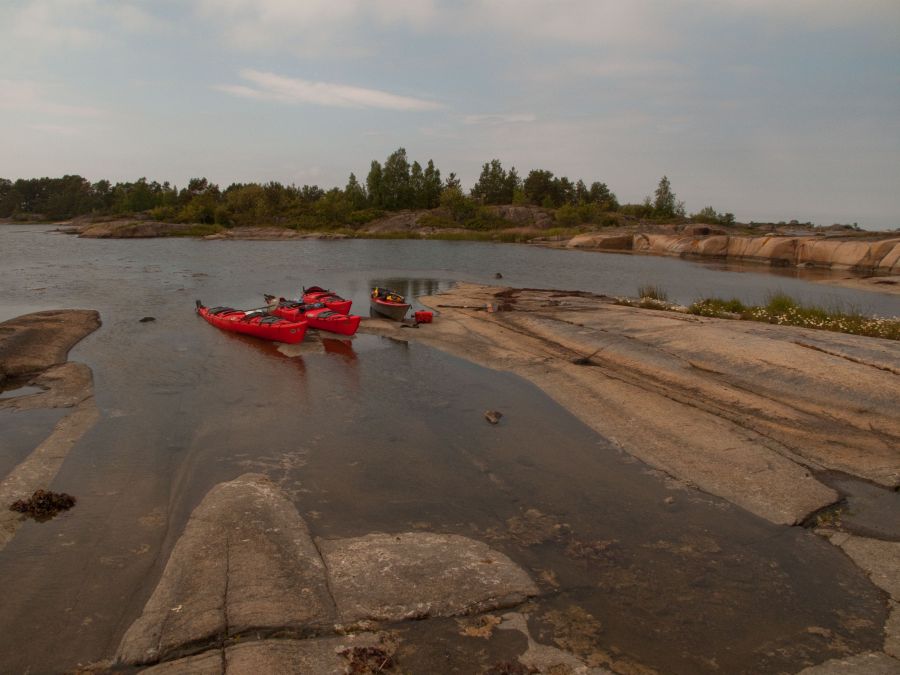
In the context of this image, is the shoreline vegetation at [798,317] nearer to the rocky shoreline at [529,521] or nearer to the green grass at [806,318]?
the green grass at [806,318]

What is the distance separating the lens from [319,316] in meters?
32.0

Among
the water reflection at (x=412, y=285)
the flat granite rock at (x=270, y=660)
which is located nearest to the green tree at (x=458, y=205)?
the water reflection at (x=412, y=285)

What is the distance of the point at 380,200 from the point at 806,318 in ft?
463

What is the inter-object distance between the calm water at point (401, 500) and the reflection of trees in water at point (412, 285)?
68.1ft

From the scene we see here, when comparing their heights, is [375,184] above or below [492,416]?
above

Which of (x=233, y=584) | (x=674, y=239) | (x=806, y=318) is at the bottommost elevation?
(x=233, y=584)

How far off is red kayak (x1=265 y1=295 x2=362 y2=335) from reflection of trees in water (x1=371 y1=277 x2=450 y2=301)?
47.1 feet

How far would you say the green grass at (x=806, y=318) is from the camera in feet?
84.9

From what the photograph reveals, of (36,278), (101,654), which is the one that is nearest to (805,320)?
(101,654)

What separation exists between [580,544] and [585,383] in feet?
36.6

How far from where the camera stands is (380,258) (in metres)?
83.2

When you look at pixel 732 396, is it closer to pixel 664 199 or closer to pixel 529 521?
pixel 529 521

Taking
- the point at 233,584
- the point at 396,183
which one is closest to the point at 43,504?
the point at 233,584

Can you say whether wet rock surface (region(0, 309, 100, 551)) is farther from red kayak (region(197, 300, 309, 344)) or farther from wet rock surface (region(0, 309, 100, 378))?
red kayak (region(197, 300, 309, 344))
